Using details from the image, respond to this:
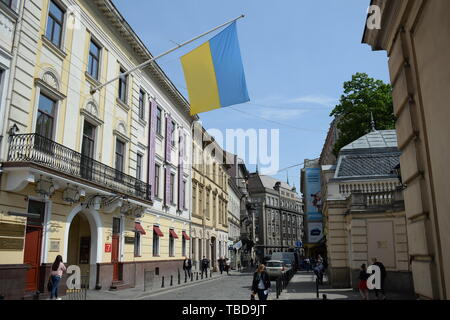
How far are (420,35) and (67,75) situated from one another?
49.8 feet

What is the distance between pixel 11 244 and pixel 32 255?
5.08ft

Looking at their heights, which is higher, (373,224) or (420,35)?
(420,35)

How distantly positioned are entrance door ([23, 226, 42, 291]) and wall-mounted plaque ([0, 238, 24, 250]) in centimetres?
72

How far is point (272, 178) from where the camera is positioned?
124688 mm

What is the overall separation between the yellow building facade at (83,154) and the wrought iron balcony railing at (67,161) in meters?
0.05

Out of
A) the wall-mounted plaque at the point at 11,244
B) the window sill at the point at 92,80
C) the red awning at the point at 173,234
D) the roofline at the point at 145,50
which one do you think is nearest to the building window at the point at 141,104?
the roofline at the point at 145,50

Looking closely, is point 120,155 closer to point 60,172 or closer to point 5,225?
point 60,172

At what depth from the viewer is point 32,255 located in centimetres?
1493

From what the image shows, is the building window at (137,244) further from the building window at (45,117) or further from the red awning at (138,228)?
the building window at (45,117)

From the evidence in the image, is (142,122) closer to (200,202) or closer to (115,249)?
(115,249)

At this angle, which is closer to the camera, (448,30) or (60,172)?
(448,30)

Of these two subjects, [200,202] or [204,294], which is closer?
[204,294]

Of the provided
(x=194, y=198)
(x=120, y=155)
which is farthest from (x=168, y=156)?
(x=194, y=198)
